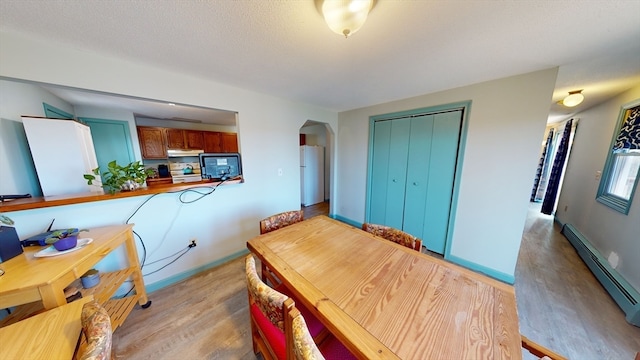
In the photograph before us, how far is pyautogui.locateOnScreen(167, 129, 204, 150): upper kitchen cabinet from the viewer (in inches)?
150

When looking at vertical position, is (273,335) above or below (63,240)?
below

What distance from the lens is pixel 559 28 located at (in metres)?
1.09

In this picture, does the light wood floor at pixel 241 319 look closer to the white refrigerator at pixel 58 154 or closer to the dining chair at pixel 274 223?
the dining chair at pixel 274 223

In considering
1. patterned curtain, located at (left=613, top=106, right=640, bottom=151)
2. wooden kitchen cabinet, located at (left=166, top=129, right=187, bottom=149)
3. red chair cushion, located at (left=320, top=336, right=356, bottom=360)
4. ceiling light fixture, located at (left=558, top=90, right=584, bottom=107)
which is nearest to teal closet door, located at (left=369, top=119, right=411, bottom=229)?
ceiling light fixture, located at (left=558, top=90, right=584, bottom=107)

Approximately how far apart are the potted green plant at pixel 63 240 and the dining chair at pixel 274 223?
1.15 metres

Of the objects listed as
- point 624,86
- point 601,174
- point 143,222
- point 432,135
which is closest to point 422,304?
point 432,135

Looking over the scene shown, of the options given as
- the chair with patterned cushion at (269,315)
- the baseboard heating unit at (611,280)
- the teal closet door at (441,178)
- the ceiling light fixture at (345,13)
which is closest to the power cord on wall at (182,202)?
the chair with patterned cushion at (269,315)

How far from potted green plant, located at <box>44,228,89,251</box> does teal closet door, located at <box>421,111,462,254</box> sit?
10.8 feet

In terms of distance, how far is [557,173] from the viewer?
3.84 m

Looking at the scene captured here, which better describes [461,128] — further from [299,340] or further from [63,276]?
[63,276]

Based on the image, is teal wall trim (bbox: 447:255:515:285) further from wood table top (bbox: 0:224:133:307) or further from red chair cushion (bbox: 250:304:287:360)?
wood table top (bbox: 0:224:133:307)

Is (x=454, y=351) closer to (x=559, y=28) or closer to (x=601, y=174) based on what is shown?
(x=559, y=28)

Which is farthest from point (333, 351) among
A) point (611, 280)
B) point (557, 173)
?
point (557, 173)

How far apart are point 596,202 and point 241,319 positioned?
4.73m
